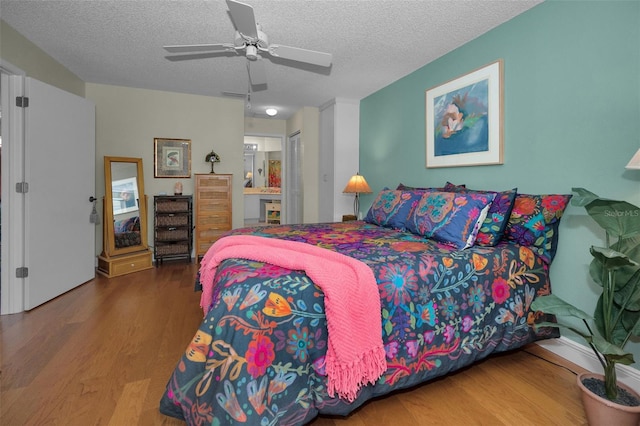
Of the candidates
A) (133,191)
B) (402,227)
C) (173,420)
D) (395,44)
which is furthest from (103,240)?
(395,44)

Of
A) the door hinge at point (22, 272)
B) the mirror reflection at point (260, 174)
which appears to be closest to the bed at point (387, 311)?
the door hinge at point (22, 272)

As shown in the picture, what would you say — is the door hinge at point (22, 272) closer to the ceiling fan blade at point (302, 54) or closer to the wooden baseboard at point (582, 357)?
the ceiling fan blade at point (302, 54)

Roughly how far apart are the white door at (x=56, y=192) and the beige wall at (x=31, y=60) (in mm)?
268

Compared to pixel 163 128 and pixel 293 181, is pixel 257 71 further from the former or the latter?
pixel 293 181

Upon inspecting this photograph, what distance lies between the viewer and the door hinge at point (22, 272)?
272 cm

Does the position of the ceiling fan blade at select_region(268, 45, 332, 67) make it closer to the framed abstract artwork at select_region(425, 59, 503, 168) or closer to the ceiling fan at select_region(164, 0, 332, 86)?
the ceiling fan at select_region(164, 0, 332, 86)

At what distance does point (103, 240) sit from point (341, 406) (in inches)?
164

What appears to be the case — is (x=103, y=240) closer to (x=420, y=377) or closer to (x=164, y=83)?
(x=164, y=83)

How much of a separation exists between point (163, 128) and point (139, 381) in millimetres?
3800

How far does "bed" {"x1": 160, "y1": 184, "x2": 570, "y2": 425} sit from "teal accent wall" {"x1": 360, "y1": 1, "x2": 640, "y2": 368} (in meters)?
0.19

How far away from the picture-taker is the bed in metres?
1.20

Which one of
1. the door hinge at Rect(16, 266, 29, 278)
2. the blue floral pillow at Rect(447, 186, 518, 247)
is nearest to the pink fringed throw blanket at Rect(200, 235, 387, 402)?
the blue floral pillow at Rect(447, 186, 518, 247)

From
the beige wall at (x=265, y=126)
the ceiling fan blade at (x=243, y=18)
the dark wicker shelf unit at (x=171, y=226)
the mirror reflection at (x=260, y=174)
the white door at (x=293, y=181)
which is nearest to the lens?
the ceiling fan blade at (x=243, y=18)

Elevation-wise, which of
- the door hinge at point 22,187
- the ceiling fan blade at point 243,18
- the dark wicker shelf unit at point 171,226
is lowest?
the dark wicker shelf unit at point 171,226
